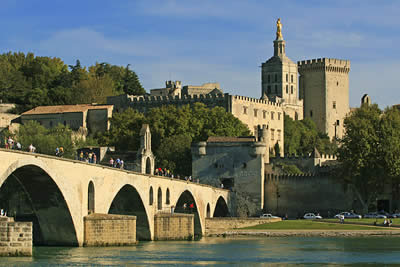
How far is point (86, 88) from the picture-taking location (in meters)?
144

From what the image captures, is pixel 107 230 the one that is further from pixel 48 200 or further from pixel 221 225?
pixel 221 225

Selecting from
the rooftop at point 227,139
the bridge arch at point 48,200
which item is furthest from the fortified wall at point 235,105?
the bridge arch at point 48,200

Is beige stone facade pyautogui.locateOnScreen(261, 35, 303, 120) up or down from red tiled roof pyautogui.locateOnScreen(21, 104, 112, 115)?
up

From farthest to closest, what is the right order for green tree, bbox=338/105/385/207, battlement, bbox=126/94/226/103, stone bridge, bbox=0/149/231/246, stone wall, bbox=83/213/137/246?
battlement, bbox=126/94/226/103 → green tree, bbox=338/105/385/207 → stone wall, bbox=83/213/137/246 → stone bridge, bbox=0/149/231/246

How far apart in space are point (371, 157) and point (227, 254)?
4308 cm

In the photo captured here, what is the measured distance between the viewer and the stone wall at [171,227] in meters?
71.2

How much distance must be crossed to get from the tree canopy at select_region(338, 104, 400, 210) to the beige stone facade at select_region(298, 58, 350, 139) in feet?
215

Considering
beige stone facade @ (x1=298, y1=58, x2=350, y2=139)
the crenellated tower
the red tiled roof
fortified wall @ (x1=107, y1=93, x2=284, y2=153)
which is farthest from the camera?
beige stone facade @ (x1=298, y1=58, x2=350, y2=139)

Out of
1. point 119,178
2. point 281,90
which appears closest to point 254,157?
point 119,178

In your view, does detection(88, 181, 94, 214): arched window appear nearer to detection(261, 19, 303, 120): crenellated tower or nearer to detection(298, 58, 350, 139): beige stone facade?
detection(261, 19, 303, 120): crenellated tower

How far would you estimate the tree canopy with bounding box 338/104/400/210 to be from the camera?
98.4m

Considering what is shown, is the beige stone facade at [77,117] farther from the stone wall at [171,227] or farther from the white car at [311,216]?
the stone wall at [171,227]

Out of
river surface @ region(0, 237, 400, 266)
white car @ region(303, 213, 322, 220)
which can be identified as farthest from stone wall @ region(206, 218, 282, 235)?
river surface @ region(0, 237, 400, 266)

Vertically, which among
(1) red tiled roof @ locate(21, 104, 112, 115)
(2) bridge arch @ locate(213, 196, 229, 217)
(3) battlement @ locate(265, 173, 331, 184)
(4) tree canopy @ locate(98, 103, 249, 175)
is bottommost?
(2) bridge arch @ locate(213, 196, 229, 217)
